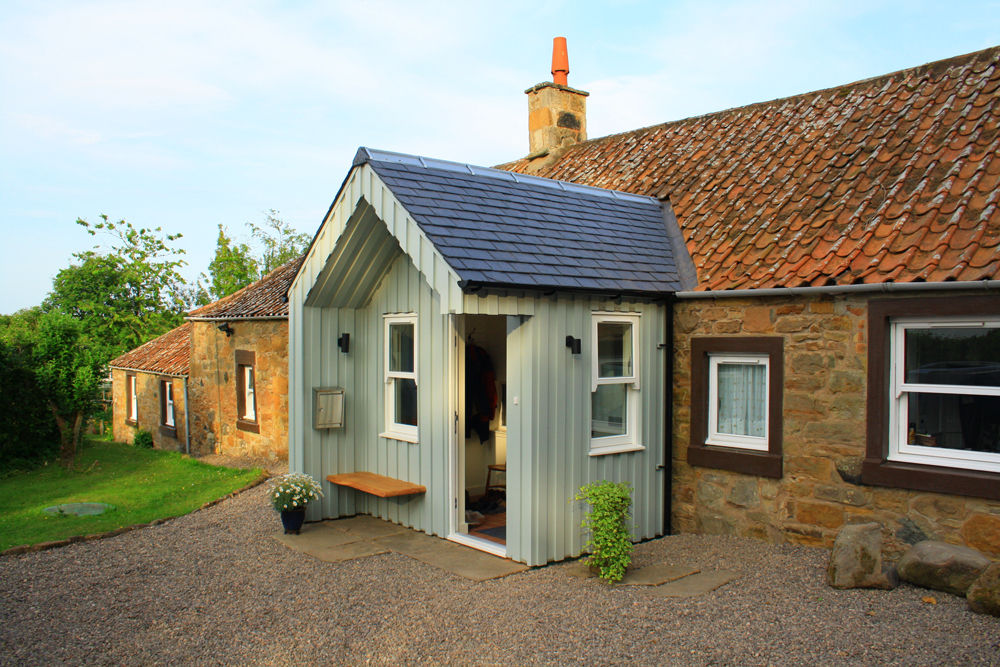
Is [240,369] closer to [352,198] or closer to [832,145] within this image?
[352,198]

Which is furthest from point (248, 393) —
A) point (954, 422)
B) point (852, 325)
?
point (954, 422)

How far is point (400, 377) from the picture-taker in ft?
29.9

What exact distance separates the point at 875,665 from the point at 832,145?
20.9 feet

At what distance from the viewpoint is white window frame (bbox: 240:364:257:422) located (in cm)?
1524

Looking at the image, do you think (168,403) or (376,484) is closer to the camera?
(376,484)

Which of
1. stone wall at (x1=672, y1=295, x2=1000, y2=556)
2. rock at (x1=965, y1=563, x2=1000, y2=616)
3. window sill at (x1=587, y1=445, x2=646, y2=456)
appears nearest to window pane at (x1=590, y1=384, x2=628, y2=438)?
window sill at (x1=587, y1=445, x2=646, y2=456)

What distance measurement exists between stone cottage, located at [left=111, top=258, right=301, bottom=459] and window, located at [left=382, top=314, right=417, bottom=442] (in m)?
5.00

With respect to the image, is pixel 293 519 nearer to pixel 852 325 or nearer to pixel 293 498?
pixel 293 498

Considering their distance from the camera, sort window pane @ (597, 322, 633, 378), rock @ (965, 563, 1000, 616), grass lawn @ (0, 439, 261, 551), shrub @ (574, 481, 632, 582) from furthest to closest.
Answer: grass lawn @ (0, 439, 261, 551) → window pane @ (597, 322, 633, 378) → shrub @ (574, 481, 632, 582) → rock @ (965, 563, 1000, 616)

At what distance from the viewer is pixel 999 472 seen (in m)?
6.23

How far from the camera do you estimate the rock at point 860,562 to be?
20.5 ft

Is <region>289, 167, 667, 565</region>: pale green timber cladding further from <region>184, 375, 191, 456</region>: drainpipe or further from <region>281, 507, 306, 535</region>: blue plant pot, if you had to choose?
<region>184, 375, 191, 456</region>: drainpipe

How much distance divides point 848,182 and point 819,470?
3.29 metres

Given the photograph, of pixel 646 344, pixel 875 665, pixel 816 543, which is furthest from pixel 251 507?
pixel 875 665
